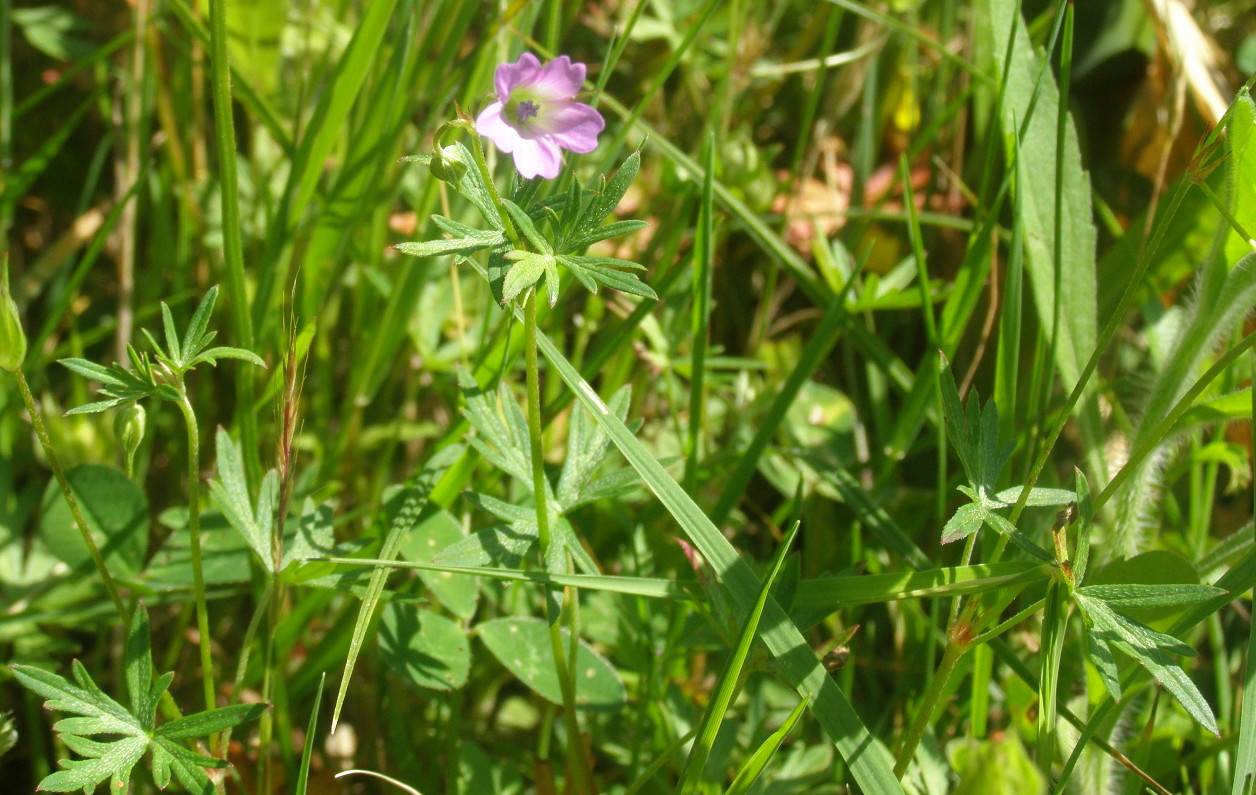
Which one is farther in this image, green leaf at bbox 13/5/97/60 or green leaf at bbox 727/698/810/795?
green leaf at bbox 13/5/97/60

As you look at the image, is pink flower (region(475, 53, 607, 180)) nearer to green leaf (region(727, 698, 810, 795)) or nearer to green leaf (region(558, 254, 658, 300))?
green leaf (region(558, 254, 658, 300))

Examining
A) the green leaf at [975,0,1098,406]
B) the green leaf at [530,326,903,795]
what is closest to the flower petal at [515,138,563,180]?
the green leaf at [530,326,903,795]

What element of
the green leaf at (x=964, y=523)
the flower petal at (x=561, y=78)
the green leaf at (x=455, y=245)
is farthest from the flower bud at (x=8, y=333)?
the green leaf at (x=964, y=523)

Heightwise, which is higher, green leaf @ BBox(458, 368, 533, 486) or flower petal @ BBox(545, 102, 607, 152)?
flower petal @ BBox(545, 102, 607, 152)

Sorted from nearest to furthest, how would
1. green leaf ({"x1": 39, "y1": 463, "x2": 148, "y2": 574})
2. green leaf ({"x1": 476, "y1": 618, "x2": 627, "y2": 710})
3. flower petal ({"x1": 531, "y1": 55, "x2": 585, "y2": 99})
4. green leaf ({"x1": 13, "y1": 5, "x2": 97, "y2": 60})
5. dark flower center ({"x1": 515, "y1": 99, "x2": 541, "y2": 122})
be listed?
flower petal ({"x1": 531, "y1": 55, "x2": 585, "y2": 99}) < dark flower center ({"x1": 515, "y1": 99, "x2": 541, "y2": 122}) < green leaf ({"x1": 476, "y1": 618, "x2": 627, "y2": 710}) < green leaf ({"x1": 39, "y1": 463, "x2": 148, "y2": 574}) < green leaf ({"x1": 13, "y1": 5, "x2": 97, "y2": 60})

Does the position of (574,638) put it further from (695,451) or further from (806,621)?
(695,451)

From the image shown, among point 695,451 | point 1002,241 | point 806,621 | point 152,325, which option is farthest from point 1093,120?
point 152,325

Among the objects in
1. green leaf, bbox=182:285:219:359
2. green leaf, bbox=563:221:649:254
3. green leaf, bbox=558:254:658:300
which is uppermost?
green leaf, bbox=563:221:649:254

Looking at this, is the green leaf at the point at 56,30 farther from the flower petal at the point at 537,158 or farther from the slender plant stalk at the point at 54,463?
the flower petal at the point at 537,158
